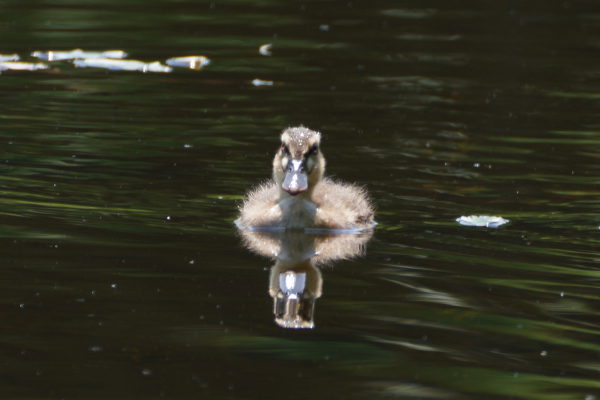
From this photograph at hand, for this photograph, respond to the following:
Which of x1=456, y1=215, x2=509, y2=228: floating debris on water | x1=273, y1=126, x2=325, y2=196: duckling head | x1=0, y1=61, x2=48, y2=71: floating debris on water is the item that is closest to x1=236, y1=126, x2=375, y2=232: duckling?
x1=273, y1=126, x2=325, y2=196: duckling head

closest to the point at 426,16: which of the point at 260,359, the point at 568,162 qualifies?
the point at 568,162

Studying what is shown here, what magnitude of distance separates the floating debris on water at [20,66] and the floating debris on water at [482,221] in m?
6.90

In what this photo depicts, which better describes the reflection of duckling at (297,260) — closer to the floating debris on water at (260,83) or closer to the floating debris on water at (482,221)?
the floating debris on water at (482,221)

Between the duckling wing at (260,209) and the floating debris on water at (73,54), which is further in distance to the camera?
the floating debris on water at (73,54)

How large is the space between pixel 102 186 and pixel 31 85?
427cm

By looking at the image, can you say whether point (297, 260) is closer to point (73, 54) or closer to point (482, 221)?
point (482, 221)

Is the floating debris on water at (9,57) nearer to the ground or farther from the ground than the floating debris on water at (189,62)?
nearer to the ground

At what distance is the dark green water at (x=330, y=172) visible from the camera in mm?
5789

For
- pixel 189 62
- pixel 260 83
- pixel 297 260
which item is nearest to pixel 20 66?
pixel 189 62

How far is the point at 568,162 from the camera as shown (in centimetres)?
1092

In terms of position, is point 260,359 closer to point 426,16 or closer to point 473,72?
point 473,72

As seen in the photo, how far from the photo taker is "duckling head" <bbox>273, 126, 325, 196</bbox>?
884cm

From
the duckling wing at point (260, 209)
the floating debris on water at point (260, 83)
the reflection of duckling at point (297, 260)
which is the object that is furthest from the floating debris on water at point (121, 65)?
the reflection of duckling at point (297, 260)

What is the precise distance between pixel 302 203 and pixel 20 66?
6461 millimetres
